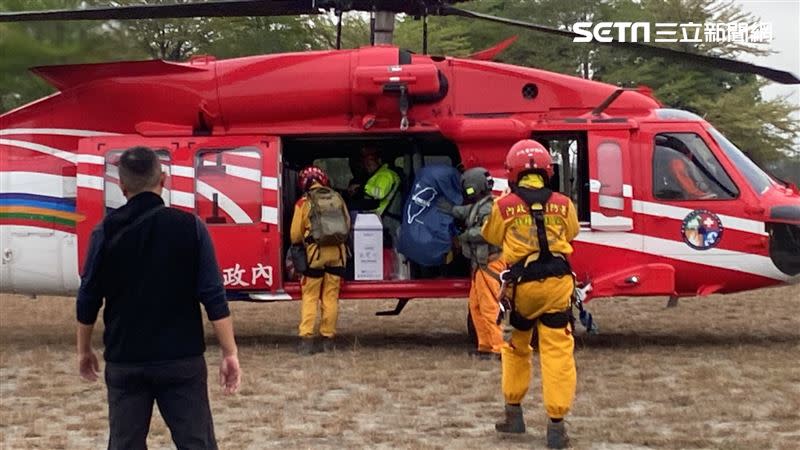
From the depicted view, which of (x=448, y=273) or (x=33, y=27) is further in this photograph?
(x=33, y=27)

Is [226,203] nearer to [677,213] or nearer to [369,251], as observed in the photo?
[369,251]

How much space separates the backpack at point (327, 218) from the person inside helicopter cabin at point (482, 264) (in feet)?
3.59

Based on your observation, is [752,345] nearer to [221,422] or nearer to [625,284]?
[625,284]

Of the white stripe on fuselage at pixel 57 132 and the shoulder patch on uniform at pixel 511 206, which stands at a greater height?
the white stripe on fuselage at pixel 57 132

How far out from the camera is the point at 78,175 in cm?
1081

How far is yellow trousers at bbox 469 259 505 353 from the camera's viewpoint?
9922mm

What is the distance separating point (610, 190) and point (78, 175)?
16.3ft

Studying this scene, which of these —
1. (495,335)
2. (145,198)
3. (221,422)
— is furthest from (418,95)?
(145,198)

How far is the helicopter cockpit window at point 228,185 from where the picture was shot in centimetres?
1066

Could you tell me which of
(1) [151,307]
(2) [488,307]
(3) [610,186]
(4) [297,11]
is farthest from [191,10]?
(1) [151,307]

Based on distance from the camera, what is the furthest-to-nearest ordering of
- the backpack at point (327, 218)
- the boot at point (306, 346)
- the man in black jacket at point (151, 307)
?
1. the boot at point (306, 346)
2. the backpack at point (327, 218)
3. the man in black jacket at point (151, 307)

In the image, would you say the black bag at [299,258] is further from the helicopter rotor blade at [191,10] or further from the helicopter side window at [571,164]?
the helicopter side window at [571,164]

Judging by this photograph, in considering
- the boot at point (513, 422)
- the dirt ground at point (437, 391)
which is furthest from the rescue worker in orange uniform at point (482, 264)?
the boot at point (513, 422)

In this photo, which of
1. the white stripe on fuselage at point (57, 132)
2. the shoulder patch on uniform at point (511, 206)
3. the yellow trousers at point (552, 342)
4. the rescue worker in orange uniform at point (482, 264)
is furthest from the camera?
the white stripe on fuselage at point (57, 132)
